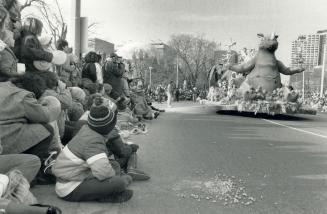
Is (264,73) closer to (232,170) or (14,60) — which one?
(232,170)

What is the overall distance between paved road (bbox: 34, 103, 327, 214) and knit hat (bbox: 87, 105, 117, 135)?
2.92 feet

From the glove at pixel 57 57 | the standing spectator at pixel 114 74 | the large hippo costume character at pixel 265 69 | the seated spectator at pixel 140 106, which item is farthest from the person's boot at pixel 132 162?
the large hippo costume character at pixel 265 69

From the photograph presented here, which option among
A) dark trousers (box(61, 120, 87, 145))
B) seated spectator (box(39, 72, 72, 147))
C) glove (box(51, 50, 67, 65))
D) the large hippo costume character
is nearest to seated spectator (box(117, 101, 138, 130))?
glove (box(51, 50, 67, 65))

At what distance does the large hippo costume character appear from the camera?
24562 millimetres

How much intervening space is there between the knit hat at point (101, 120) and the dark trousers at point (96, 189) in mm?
589

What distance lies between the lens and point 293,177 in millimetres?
7082

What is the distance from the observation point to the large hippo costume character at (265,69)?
24.6 metres

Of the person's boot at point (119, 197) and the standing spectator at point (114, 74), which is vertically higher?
the standing spectator at point (114, 74)

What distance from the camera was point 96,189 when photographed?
16.9 feet

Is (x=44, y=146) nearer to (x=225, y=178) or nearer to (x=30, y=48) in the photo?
(x=30, y=48)

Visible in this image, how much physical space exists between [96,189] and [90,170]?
0.86 feet

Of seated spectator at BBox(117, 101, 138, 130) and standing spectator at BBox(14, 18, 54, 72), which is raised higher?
standing spectator at BBox(14, 18, 54, 72)

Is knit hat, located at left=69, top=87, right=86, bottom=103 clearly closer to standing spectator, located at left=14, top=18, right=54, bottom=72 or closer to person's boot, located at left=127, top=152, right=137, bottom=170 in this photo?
standing spectator, located at left=14, top=18, right=54, bottom=72

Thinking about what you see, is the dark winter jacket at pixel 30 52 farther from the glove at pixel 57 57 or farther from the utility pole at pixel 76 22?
the utility pole at pixel 76 22
